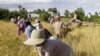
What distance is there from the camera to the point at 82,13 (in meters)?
60.1

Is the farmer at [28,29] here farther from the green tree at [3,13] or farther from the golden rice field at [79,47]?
the green tree at [3,13]

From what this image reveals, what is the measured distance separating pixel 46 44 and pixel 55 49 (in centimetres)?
35

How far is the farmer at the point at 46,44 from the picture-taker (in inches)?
235

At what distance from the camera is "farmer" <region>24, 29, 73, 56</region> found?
5.98 meters

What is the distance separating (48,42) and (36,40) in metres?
0.24

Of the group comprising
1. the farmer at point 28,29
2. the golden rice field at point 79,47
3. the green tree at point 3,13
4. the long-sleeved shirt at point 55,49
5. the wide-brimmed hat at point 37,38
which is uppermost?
the wide-brimmed hat at point 37,38

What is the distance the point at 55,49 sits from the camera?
6.36 m

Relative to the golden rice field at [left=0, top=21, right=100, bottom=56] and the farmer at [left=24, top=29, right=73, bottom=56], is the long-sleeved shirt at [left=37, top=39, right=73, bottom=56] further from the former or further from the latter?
the golden rice field at [left=0, top=21, right=100, bottom=56]

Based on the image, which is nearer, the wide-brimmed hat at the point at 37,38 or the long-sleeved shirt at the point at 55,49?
the wide-brimmed hat at the point at 37,38

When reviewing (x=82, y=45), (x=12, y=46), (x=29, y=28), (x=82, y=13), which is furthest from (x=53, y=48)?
(x=82, y=13)

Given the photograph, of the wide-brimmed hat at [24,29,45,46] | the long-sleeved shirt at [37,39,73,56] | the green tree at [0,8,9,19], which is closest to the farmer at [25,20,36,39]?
the long-sleeved shirt at [37,39,73,56]

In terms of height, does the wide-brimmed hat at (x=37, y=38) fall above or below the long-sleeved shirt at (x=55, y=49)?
above

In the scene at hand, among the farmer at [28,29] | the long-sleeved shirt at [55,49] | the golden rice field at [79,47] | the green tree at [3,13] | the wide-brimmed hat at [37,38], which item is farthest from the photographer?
the green tree at [3,13]

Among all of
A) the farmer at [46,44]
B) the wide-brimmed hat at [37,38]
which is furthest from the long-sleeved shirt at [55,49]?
the wide-brimmed hat at [37,38]
